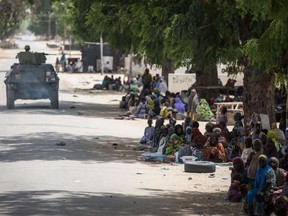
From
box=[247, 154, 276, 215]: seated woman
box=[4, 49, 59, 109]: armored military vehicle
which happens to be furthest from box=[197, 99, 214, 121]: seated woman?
box=[247, 154, 276, 215]: seated woman

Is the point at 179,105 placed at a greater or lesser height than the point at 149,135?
greater

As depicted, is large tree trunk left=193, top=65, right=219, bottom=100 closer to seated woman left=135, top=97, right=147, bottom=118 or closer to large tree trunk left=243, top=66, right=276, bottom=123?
seated woman left=135, top=97, right=147, bottom=118

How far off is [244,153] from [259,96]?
5.61 metres

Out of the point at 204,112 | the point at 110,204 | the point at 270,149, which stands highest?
the point at 270,149

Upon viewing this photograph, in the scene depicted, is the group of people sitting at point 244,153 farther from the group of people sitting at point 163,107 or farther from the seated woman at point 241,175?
the group of people sitting at point 163,107

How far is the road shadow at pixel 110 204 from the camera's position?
13602 millimetres

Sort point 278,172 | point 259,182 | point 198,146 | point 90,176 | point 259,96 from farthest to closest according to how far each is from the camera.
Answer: point 259,96 < point 198,146 < point 90,176 < point 278,172 < point 259,182

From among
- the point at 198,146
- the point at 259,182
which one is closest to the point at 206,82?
the point at 198,146

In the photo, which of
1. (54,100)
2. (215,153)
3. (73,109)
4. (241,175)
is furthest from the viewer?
(73,109)

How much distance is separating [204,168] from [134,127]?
10.6m

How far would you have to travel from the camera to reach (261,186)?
13586 mm

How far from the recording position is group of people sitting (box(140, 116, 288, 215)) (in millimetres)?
13273

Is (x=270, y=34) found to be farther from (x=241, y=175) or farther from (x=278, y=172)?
(x=241, y=175)

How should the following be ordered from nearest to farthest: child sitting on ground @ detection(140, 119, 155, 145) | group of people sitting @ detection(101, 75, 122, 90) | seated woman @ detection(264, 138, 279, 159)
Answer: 1. seated woman @ detection(264, 138, 279, 159)
2. child sitting on ground @ detection(140, 119, 155, 145)
3. group of people sitting @ detection(101, 75, 122, 90)
